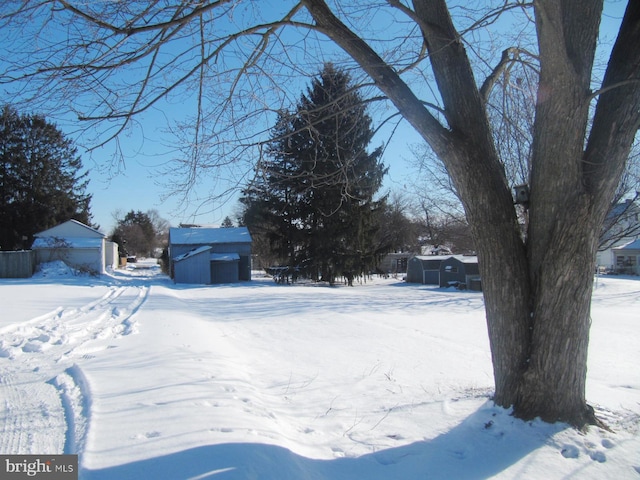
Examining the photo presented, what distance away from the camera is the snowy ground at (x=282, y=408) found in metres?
3.04

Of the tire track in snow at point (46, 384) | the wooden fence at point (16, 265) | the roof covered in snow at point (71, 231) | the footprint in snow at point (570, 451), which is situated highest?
the roof covered in snow at point (71, 231)

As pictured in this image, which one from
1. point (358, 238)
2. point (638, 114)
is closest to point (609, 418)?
point (638, 114)

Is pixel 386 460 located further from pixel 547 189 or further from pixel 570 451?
pixel 547 189

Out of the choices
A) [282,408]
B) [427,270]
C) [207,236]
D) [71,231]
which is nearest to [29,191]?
[71,231]

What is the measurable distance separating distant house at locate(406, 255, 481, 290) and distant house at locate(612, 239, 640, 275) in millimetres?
18625

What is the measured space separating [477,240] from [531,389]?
4.61 ft

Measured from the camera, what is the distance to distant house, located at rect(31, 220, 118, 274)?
30500 mm

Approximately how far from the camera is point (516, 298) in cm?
380

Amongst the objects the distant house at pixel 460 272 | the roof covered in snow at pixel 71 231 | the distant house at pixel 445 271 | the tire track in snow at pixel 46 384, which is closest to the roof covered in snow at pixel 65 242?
the roof covered in snow at pixel 71 231

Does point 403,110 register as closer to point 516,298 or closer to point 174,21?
point 516,298

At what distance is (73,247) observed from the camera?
102 ft

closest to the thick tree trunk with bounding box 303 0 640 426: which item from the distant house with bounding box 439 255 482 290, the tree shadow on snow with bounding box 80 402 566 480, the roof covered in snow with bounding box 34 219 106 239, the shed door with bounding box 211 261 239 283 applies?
the tree shadow on snow with bounding box 80 402 566 480

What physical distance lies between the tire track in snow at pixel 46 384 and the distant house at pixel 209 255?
71.7ft

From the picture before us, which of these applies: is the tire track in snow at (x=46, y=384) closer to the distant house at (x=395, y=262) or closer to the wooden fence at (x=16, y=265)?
the wooden fence at (x=16, y=265)
